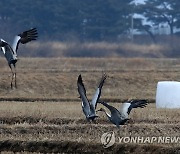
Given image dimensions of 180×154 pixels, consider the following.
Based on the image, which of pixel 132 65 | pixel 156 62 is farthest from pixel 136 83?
pixel 156 62

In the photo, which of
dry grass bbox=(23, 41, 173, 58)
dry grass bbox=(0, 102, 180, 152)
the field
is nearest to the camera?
the field

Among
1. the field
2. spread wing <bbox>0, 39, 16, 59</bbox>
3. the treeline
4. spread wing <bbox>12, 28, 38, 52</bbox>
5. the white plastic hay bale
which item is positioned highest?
the treeline

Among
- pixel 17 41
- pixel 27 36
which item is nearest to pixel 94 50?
pixel 17 41

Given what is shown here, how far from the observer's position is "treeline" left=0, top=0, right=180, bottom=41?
71.1 metres

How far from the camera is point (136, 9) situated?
3095 inches

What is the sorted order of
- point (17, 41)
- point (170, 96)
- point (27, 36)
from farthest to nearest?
point (170, 96) < point (17, 41) < point (27, 36)

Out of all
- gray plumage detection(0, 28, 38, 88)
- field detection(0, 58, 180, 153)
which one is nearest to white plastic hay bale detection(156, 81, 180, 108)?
field detection(0, 58, 180, 153)

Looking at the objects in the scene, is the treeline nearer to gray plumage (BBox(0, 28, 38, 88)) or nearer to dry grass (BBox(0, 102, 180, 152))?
gray plumage (BBox(0, 28, 38, 88))

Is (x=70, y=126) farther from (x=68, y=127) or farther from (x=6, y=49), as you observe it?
(x=6, y=49)

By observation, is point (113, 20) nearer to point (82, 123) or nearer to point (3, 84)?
point (3, 84)

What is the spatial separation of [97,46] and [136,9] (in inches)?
617

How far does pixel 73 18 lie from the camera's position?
72.5m

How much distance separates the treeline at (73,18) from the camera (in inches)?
2800

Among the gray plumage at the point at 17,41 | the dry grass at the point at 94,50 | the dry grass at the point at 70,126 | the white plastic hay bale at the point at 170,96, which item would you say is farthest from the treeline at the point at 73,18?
the dry grass at the point at 70,126
